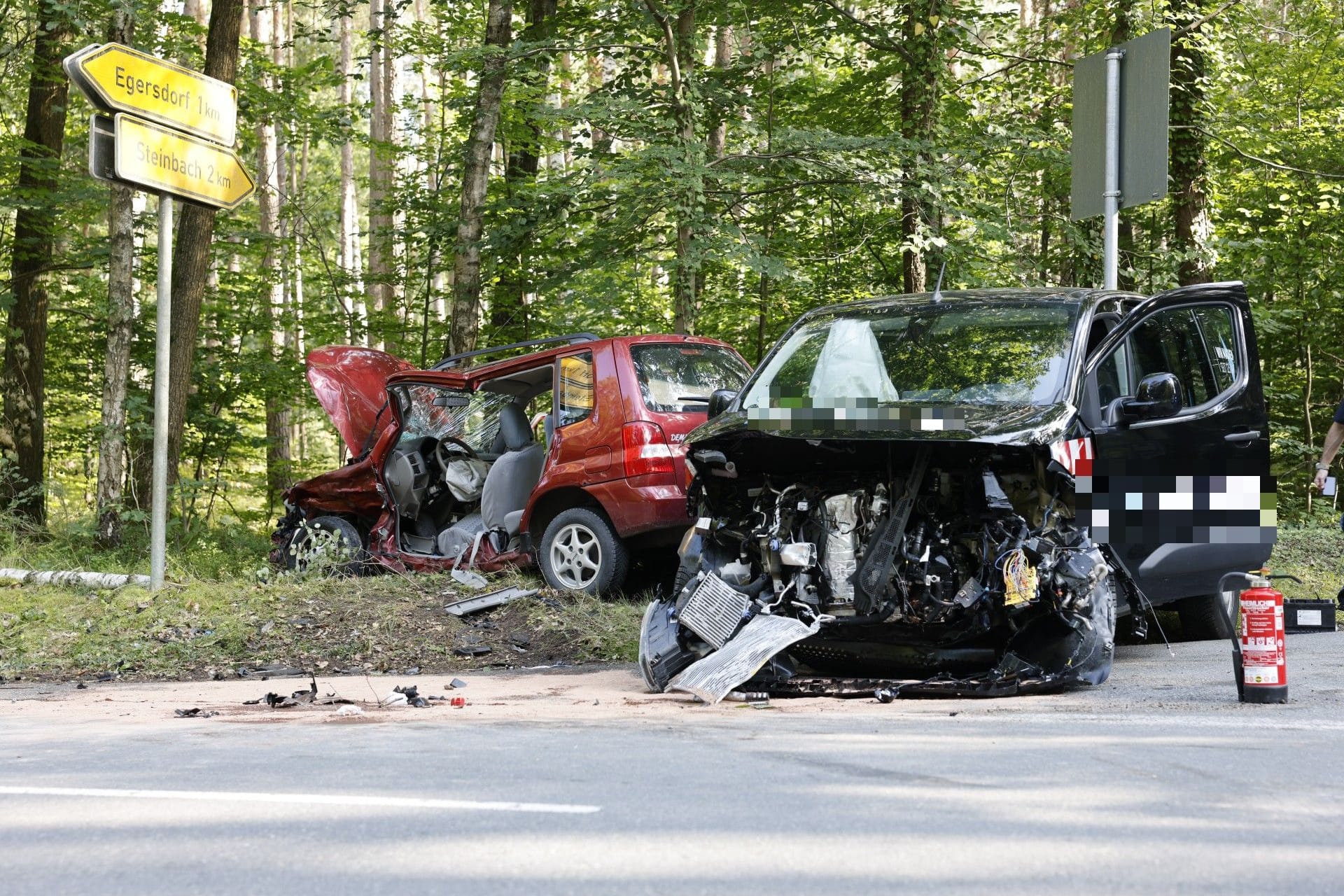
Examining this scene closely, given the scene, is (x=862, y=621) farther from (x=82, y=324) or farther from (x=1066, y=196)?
(x=82, y=324)

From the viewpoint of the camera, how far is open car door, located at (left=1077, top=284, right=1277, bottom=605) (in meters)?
6.84

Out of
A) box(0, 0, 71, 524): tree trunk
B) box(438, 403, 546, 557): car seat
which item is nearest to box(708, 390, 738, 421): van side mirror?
box(438, 403, 546, 557): car seat

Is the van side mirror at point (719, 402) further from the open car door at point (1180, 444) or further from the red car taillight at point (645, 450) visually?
the open car door at point (1180, 444)

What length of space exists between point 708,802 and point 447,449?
7.71 meters

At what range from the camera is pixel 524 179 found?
1858cm

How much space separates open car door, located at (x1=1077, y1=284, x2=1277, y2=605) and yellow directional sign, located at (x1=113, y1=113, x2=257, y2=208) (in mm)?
7146

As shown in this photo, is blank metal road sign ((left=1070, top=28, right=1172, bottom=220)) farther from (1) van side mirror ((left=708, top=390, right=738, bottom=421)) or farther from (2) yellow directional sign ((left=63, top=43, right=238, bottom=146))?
(2) yellow directional sign ((left=63, top=43, right=238, bottom=146))

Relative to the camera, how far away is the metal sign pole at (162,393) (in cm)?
993

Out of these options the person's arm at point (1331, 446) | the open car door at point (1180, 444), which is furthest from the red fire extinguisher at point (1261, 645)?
the person's arm at point (1331, 446)

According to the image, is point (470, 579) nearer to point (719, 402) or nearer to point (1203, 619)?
point (719, 402)

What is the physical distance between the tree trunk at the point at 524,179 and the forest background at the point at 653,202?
6 centimetres

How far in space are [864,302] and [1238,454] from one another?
2.42m

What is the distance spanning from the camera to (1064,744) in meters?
4.96

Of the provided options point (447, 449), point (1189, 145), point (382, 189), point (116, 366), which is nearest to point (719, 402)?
point (447, 449)
